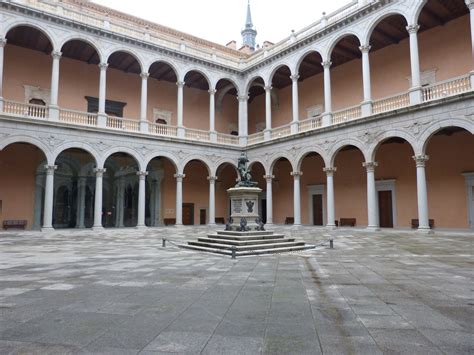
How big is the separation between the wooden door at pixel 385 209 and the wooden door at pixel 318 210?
4304mm

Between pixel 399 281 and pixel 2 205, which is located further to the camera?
pixel 2 205

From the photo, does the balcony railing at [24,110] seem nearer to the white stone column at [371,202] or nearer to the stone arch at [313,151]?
the stone arch at [313,151]

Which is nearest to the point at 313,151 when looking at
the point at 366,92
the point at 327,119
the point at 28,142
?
the point at 327,119

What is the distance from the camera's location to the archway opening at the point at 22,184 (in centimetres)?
1988

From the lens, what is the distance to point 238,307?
4441 mm

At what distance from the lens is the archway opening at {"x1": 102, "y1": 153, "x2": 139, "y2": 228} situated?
2502 centimetres

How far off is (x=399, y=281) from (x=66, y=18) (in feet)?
69.2

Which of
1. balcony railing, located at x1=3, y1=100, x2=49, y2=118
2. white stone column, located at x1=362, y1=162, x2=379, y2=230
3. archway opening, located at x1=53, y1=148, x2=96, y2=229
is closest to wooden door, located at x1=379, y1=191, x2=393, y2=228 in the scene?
white stone column, located at x1=362, y1=162, x2=379, y2=230

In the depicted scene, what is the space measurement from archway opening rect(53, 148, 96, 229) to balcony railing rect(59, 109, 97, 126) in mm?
2874

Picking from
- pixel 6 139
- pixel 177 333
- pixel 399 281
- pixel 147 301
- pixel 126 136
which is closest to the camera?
pixel 177 333

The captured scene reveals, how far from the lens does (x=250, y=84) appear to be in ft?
88.3

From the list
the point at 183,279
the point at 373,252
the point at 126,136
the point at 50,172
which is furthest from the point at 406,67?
the point at 50,172

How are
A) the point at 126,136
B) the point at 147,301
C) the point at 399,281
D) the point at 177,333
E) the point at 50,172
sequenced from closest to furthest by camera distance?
the point at 177,333, the point at 147,301, the point at 399,281, the point at 50,172, the point at 126,136

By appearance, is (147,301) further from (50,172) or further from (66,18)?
(66,18)
